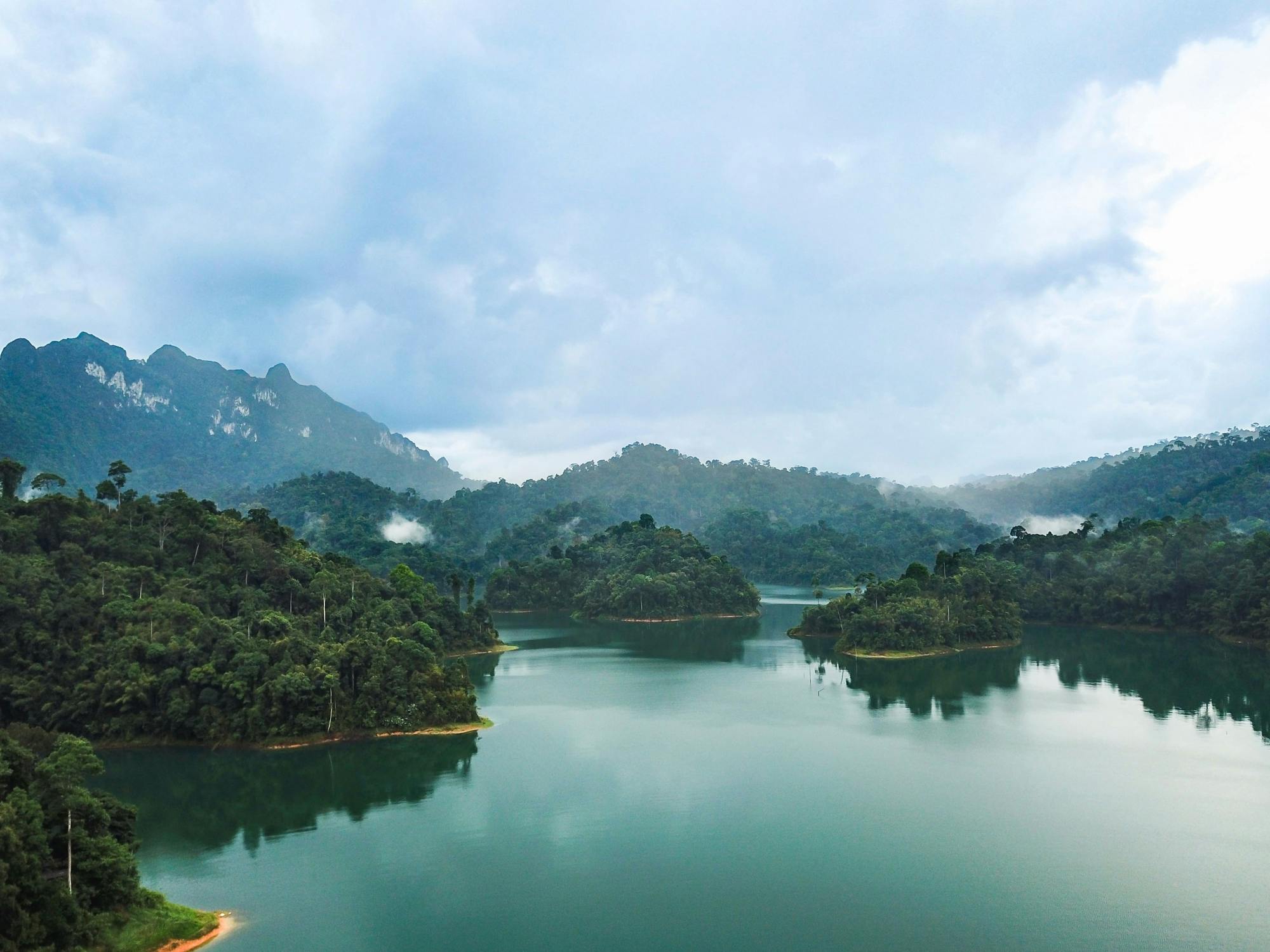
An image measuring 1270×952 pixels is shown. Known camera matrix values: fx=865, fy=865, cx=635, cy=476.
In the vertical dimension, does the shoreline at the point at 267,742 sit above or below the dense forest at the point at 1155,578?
below

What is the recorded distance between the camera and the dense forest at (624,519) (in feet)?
319

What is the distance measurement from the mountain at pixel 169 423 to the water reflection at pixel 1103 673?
320ft

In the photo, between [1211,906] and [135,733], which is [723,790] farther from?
[135,733]

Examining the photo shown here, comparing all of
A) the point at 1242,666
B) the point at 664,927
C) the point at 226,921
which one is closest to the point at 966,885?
the point at 664,927

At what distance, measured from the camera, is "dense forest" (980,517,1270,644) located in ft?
158

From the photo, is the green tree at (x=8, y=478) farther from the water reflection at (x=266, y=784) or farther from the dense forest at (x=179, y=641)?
the water reflection at (x=266, y=784)

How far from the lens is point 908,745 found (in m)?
26.5

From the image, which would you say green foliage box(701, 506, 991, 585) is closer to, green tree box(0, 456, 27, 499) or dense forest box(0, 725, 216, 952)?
green tree box(0, 456, 27, 499)

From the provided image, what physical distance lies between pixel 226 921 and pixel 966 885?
1299 centimetres

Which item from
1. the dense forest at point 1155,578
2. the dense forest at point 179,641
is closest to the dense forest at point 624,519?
the dense forest at point 1155,578

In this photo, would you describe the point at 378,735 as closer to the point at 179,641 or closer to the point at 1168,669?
the point at 179,641

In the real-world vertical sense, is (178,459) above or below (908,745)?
above

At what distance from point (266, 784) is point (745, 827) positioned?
1299 centimetres

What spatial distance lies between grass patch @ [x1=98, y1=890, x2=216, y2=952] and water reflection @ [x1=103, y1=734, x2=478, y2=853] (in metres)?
3.87
